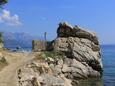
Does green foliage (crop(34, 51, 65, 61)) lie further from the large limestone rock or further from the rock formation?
the large limestone rock

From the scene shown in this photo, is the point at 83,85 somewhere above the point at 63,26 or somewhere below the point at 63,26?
below

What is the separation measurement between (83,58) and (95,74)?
4.45 m

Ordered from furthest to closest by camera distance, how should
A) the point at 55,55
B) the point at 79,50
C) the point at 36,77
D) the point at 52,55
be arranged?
the point at 79,50
the point at 55,55
the point at 52,55
the point at 36,77

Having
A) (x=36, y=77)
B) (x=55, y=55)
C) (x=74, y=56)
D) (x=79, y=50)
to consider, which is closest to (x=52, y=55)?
(x=55, y=55)

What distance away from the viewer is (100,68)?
8244 cm

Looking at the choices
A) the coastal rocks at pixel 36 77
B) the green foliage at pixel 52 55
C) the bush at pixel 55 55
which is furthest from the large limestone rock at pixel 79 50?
the coastal rocks at pixel 36 77

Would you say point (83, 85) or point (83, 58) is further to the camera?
point (83, 58)

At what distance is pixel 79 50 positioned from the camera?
82062 mm

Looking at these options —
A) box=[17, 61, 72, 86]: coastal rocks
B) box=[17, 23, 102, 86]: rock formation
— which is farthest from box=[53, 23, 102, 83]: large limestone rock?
box=[17, 61, 72, 86]: coastal rocks

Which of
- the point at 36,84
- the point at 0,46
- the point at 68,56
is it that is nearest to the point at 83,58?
the point at 68,56

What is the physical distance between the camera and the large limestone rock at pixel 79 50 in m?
75.0

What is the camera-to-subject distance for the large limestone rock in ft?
246

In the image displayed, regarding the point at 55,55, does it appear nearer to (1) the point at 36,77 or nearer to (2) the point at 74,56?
(2) the point at 74,56

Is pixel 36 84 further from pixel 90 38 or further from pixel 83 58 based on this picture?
pixel 90 38
